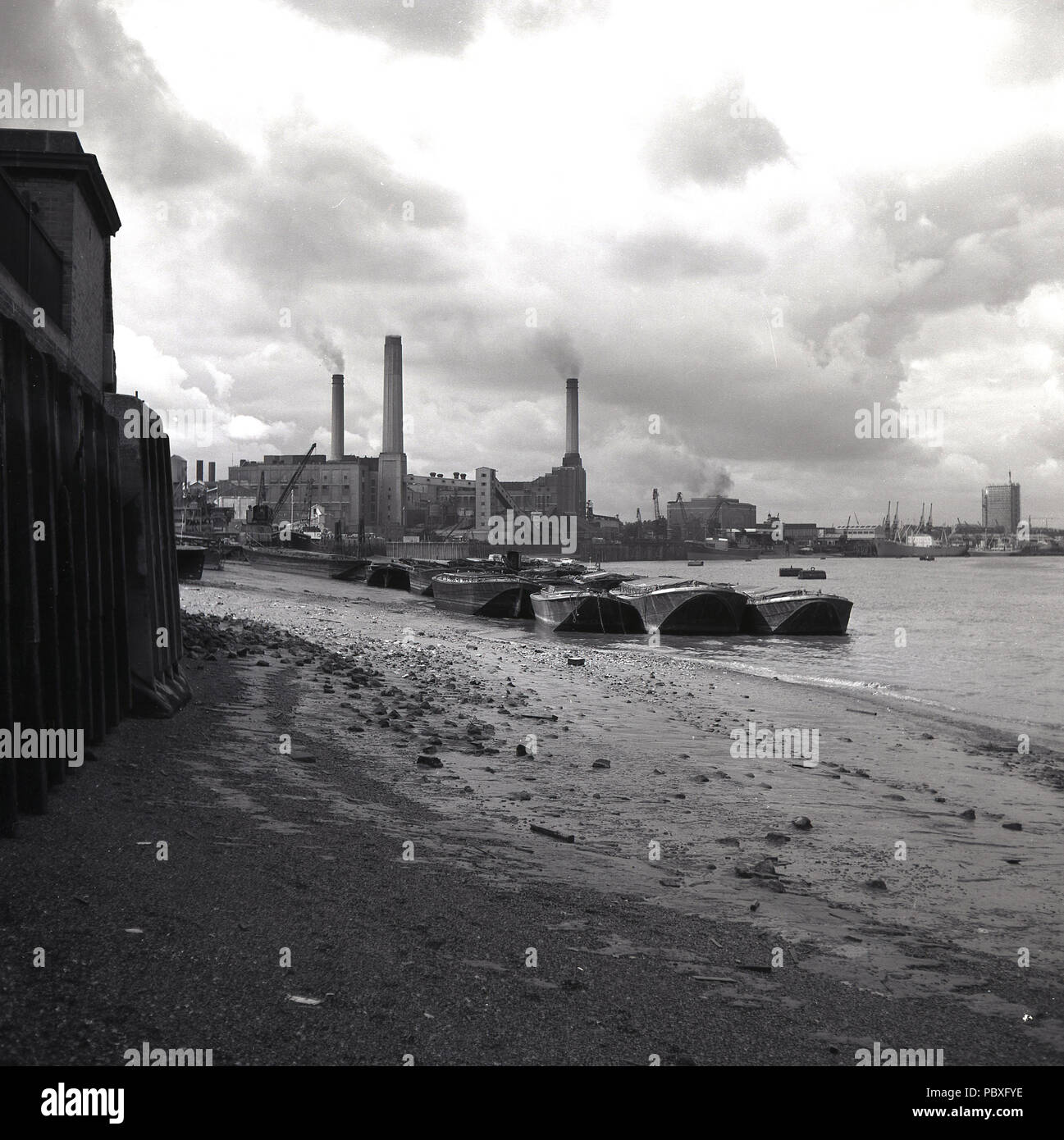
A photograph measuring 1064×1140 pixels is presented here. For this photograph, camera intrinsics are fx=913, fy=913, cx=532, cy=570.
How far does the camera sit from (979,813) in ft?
35.8

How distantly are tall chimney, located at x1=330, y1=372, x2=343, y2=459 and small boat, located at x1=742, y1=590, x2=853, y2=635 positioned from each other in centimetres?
13269

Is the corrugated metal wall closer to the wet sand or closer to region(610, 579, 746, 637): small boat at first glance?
the wet sand

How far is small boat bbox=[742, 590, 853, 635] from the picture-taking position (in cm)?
4144

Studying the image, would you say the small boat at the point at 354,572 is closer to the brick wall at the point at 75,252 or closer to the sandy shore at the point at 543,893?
the brick wall at the point at 75,252

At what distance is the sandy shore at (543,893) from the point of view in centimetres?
487

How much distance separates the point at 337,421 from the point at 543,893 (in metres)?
171

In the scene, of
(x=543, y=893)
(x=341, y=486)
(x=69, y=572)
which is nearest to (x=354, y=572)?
(x=69, y=572)

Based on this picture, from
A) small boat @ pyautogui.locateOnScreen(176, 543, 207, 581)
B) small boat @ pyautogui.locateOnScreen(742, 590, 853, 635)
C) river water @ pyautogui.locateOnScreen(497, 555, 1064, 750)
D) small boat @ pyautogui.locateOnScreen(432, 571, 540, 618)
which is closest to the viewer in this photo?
river water @ pyautogui.locateOnScreen(497, 555, 1064, 750)

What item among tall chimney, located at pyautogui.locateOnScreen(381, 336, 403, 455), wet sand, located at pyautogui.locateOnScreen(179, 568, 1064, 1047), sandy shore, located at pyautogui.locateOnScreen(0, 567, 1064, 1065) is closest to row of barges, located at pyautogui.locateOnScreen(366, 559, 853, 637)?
wet sand, located at pyautogui.locateOnScreen(179, 568, 1064, 1047)

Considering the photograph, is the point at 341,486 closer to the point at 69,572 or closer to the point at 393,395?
the point at 393,395

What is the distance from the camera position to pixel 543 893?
7.03 meters

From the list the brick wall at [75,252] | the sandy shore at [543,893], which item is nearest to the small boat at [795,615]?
the sandy shore at [543,893]

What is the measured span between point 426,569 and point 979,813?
62.5 metres
